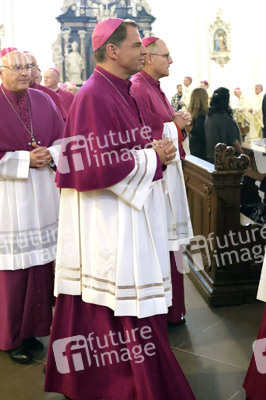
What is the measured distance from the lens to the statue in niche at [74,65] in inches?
754

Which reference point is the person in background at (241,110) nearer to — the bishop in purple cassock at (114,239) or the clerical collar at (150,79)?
the clerical collar at (150,79)

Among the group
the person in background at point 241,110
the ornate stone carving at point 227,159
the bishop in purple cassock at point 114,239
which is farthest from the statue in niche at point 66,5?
the bishop in purple cassock at point 114,239

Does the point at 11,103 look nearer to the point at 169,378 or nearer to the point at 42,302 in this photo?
the point at 42,302

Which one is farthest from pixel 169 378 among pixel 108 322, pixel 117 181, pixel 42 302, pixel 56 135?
pixel 56 135

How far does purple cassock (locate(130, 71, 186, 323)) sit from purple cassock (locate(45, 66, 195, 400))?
0.95m

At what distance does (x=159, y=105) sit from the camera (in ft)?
13.3

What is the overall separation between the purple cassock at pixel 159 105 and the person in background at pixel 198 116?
3.06 m

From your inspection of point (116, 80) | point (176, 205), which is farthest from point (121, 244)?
point (176, 205)

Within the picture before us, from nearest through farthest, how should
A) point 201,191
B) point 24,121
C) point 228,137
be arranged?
point 24,121 → point 201,191 → point 228,137

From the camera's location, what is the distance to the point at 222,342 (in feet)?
13.2

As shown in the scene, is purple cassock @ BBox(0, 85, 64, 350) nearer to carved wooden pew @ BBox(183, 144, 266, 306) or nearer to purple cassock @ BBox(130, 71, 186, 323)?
purple cassock @ BBox(130, 71, 186, 323)

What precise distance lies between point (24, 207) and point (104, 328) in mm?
1168

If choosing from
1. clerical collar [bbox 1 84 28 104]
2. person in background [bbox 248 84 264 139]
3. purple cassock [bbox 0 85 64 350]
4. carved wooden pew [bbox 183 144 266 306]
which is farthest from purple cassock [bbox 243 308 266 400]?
person in background [bbox 248 84 264 139]

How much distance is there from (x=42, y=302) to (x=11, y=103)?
1425 mm
